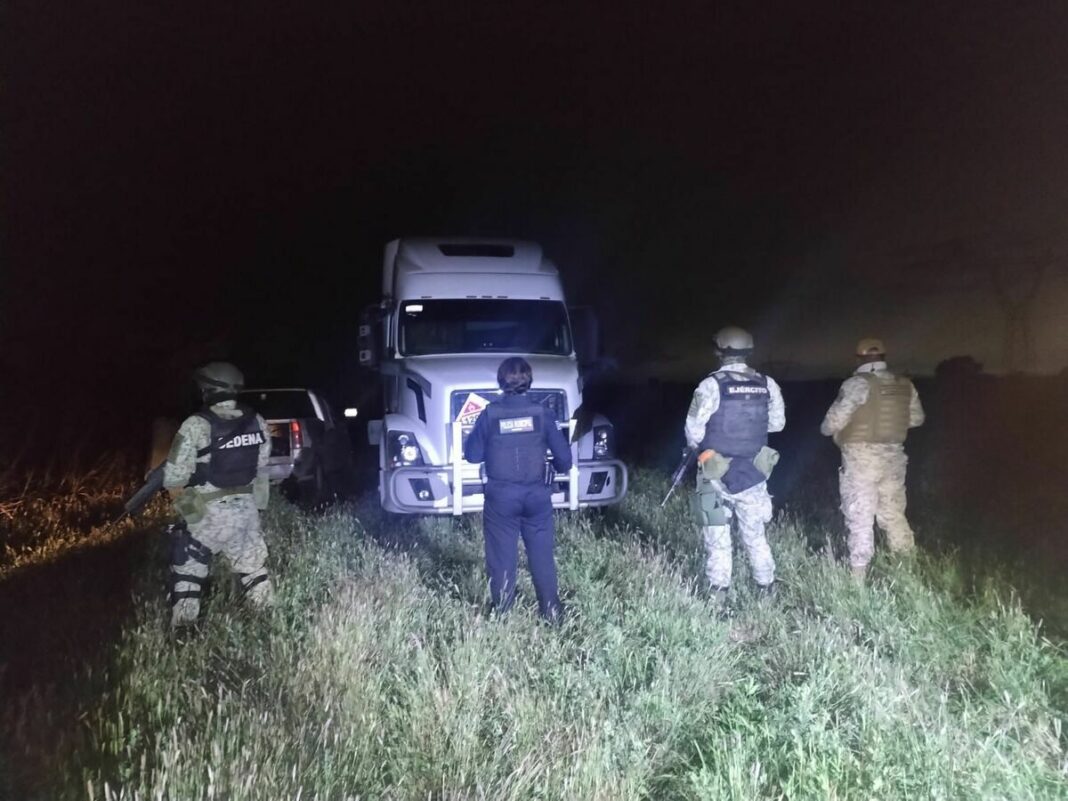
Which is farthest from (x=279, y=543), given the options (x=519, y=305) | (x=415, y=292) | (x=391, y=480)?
(x=519, y=305)

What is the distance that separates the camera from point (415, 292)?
8.91 metres

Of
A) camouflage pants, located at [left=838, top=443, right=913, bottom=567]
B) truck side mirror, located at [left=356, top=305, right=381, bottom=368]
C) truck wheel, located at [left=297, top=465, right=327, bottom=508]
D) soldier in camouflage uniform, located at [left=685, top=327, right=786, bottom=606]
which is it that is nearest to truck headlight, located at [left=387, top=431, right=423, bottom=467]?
truck side mirror, located at [left=356, top=305, right=381, bottom=368]

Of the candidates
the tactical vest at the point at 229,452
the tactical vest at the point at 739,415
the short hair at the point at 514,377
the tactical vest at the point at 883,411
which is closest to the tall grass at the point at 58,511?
the tactical vest at the point at 229,452

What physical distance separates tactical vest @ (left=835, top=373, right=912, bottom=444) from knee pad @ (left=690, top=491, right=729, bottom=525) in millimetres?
1453

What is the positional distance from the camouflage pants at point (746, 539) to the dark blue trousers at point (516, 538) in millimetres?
1301

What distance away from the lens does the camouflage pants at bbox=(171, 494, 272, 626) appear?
5477 millimetres

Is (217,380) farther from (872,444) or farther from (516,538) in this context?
(872,444)

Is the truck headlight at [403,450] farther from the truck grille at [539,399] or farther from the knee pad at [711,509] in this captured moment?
the knee pad at [711,509]

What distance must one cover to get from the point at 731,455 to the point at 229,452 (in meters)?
3.68

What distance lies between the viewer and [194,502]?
216 inches

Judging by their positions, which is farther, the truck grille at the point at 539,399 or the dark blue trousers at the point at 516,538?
the truck grille at the point at 539,399

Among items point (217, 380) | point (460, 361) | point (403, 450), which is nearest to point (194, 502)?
point (217, 380)

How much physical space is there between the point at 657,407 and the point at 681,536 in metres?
25.1

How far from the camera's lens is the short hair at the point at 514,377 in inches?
218
